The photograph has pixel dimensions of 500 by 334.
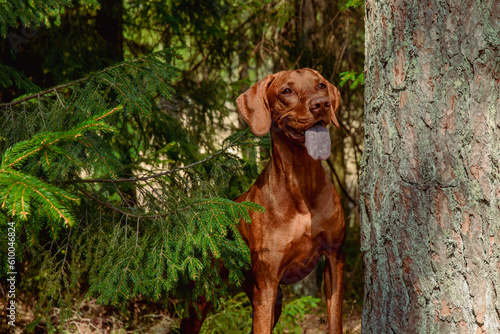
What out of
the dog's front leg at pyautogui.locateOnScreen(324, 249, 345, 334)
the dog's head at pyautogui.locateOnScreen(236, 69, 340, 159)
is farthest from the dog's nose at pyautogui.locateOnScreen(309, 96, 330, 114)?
the dog's front leg at pyautogui.locateOnScreen(324, 249, 345, 334)

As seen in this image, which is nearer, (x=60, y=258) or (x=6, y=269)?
(x=6, y=269)

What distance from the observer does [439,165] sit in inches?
105

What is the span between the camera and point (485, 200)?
2584 millimetres

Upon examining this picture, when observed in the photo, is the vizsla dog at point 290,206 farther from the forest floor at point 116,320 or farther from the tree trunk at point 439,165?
the forest floor at point 116,320

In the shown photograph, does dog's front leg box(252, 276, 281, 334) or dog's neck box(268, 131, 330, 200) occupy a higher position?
dog's neck box(268, 131, 330, 200)

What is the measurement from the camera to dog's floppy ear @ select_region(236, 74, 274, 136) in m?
3.28

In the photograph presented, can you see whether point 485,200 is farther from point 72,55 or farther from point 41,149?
point 72,55

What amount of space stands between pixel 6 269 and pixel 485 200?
283 cm

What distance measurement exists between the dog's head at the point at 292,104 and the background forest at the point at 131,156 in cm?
58

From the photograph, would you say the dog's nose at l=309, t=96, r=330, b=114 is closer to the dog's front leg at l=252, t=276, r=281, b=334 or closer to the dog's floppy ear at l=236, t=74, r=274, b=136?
the dog's floppy ear at l=236, t=74, r=274, b=136

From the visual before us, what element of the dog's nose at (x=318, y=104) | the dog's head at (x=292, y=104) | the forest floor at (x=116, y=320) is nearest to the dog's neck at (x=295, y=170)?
the dog's head at (x=292, y=104)

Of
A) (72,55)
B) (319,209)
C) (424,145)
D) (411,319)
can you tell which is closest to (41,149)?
(319,209)

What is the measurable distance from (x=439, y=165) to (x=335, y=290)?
1113 millimetres

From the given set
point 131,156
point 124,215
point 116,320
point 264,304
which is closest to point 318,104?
point 264,304
